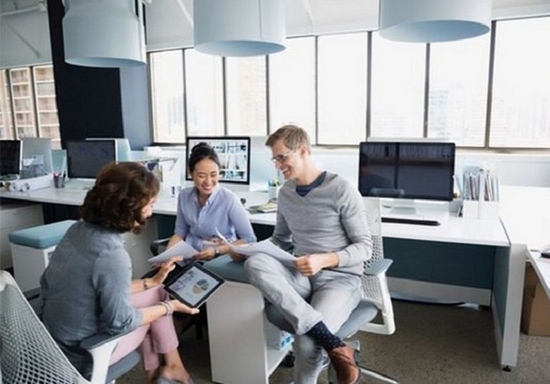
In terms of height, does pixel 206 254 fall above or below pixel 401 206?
below

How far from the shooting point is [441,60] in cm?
556

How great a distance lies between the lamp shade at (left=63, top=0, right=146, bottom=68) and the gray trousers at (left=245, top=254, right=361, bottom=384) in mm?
1442

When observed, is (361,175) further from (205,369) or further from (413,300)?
(205,369)

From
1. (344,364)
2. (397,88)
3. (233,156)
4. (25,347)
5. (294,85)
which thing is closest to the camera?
(25,347)

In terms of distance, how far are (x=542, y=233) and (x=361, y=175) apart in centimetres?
102

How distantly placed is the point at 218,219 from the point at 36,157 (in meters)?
2.87

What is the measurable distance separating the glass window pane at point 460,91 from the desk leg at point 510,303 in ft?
11.9

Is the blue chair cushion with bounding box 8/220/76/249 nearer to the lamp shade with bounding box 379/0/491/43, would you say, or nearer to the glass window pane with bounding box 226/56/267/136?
the lamp shade with bounding box 379/0/491/43

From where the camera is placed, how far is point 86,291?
133cm

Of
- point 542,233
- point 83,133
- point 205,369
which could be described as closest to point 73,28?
point 205,369

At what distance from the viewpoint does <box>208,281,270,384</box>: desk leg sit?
1.93 meters

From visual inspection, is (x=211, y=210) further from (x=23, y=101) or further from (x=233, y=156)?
(x=23, y=101)

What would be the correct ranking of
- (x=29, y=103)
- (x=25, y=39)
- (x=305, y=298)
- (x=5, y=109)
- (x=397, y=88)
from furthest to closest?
(x=5, y=109) → (x=29, y=103) → (x=25, y=39) → (x=397, y=88) → (x=305, y=298)

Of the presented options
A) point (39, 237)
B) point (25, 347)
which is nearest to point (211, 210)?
point (25, 347)
